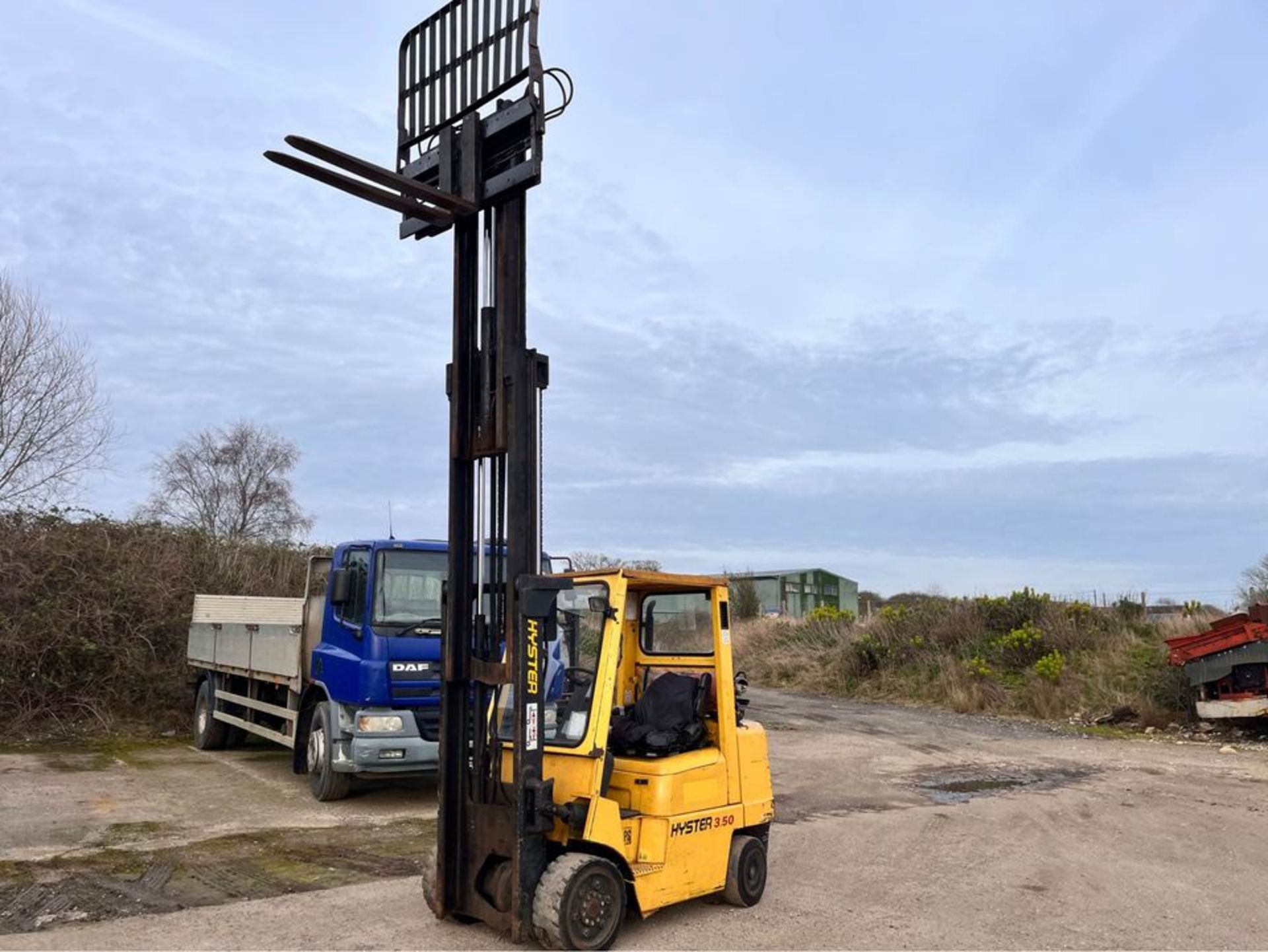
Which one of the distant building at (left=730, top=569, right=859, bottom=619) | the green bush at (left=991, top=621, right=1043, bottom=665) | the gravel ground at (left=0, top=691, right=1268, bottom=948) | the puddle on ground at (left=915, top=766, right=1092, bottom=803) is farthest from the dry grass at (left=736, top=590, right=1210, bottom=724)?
the distant building at (left=730, top=569, right=859, bottom=619)

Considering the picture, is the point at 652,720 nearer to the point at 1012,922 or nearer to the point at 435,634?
the point at 1012,922

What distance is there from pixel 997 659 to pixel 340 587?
15.6m

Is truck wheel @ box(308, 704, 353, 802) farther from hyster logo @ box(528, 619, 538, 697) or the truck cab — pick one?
hyster logo @ box(528, 619, 538, 697)

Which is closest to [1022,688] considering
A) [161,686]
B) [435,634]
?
[435,634]

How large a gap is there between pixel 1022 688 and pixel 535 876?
53.8ft

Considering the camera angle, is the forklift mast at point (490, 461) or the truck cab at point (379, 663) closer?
the forklift mast at point (490, 461)

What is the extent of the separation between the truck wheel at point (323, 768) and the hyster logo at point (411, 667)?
3.03 ft

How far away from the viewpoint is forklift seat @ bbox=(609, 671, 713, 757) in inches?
230

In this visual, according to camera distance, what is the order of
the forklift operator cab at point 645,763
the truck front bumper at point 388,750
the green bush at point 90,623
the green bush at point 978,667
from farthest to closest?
the green bush at point 978,667 → the green bush at point 90,623 → the truck front bumper at point 388,750 → the forklift operator cab at point 645,763

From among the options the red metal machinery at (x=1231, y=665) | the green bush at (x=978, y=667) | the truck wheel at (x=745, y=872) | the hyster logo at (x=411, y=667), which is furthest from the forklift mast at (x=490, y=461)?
the green bush at (x=978, y=667)

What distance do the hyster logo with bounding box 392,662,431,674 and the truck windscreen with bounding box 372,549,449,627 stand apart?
39 centimetres

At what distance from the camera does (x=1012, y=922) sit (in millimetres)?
6062

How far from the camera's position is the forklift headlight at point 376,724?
9.04 m

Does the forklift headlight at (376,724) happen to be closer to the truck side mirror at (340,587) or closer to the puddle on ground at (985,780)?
the truck side mirror at (340,587)
